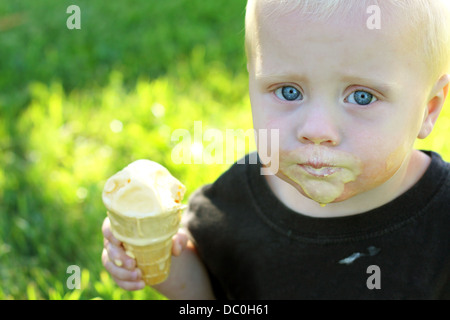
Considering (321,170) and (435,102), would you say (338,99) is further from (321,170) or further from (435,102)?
(435,102)

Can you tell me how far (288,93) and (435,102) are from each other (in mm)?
370

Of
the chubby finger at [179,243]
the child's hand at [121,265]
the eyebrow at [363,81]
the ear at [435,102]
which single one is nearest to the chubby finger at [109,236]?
the child's hand at [121,265]

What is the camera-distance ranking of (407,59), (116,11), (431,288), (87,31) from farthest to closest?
(116,11)
(87,31)
(431,288)
(407,59)

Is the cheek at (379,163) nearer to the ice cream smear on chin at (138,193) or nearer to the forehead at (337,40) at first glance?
the forehead at (337,40)

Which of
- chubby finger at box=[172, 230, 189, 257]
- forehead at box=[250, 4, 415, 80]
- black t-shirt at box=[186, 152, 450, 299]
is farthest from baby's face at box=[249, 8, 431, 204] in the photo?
chubby finger at box=[172, 230, 189, 257]

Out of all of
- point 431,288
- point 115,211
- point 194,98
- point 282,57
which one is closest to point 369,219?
point 431,288

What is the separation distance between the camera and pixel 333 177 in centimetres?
130

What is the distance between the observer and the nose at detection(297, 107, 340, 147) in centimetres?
123

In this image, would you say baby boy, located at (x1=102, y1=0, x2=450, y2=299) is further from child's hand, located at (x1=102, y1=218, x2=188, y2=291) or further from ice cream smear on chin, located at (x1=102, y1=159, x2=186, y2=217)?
ice cream smear on chin, located at (x1=102, y1=159, x2=186, y2=217)

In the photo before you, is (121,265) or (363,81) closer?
(363,81)

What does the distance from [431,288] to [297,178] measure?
0.52m

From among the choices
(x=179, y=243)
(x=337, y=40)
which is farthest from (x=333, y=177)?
(x=179, y=243)
